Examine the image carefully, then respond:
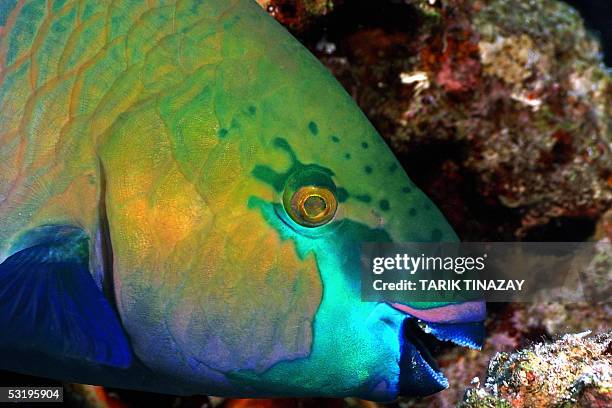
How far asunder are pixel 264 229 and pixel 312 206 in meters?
0.16

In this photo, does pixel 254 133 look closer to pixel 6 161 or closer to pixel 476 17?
pixel 6 161

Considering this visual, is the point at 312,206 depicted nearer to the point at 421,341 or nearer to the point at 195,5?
the point at 421,341

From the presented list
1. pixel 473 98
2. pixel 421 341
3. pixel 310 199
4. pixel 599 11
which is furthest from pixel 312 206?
pixel 599 11

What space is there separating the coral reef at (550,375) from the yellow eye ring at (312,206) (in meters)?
0.82

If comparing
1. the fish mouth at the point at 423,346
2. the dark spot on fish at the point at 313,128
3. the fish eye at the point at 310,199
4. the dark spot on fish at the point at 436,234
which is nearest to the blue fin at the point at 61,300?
the fish eye at the point at 310,199

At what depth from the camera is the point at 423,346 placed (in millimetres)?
1913

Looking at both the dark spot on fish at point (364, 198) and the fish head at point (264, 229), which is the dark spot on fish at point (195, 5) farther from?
the dark spot on fish at point (364, 198)

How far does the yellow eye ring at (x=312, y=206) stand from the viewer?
1834 millimetres

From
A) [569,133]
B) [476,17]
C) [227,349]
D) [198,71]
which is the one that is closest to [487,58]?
[476,17]

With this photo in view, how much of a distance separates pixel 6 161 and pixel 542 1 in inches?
158

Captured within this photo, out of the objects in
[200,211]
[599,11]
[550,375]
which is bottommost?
[599,11]

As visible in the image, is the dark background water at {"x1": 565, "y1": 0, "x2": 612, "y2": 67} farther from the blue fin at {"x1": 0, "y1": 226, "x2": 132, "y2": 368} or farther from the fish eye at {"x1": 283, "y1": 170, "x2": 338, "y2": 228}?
the blue fin at {"x1": 0, "y1": 226, "x2": 132, "y2": 368}

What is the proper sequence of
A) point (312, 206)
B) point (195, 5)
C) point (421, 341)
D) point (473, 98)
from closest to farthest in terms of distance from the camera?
point (312, 206) < point (421, 341) < point (195, 5) < point (473, 98)

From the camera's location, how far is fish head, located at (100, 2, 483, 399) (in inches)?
72.4
